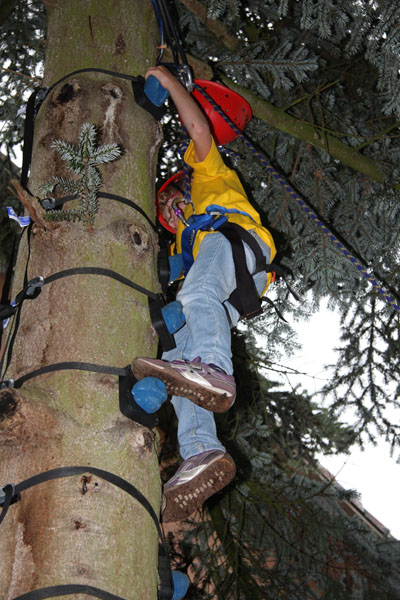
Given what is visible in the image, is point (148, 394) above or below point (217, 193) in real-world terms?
below

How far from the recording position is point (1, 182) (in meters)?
4.12

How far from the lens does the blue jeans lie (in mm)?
2293

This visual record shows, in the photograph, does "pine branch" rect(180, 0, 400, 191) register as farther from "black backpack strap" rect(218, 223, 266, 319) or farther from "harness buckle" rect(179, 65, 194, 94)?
"black backpack strap" rect(218, 223, 266, 319)

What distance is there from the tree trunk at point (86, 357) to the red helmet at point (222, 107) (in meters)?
0.80

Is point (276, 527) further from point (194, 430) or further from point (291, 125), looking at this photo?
point (291, 125)

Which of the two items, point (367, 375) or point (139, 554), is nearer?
point (139, 554)

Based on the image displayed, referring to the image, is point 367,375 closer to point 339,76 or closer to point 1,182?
point 339,76

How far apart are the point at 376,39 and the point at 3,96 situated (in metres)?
2.56

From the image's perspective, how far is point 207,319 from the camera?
232cm

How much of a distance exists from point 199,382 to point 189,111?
1.27 metres

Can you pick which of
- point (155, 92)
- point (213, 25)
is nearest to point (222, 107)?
point (213, 25)

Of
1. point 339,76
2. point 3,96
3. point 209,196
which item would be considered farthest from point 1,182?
point 339,76

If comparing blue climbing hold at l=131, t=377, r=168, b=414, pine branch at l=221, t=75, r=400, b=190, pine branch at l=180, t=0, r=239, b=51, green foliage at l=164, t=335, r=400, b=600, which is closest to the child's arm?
pine branch at l=221, t=75, r=400, b=190

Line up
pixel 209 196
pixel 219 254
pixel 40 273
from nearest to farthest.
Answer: pixel 40 273, pixel 219 254, pixel 209 196
